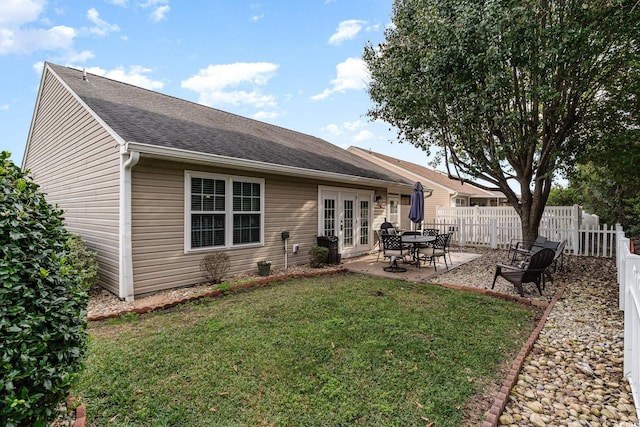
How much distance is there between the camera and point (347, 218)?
33.9 feet

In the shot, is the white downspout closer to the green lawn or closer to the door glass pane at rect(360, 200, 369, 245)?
the green lawn

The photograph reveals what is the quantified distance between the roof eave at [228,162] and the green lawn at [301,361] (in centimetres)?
275

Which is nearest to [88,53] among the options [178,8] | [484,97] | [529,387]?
[178,8]

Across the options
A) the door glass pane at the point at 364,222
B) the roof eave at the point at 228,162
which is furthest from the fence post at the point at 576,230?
the roof eave at the point at 228,162

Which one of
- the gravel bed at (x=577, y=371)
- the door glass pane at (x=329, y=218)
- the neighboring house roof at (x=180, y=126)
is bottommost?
the gravel bed at (x=577, y=371)

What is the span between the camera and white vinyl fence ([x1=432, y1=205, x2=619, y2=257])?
10.2m

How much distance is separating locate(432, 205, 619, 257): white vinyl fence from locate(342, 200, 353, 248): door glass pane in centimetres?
487

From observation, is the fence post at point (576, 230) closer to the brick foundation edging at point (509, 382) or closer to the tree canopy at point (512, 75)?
the tree canopy at point (512, 75)

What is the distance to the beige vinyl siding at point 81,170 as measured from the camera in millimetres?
5941

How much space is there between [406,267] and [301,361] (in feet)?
19.3

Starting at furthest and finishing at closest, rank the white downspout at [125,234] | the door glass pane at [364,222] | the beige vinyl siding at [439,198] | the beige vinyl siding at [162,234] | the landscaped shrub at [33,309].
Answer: the beige vinyl siding at [439,198]
the door glass pane at [364,222]
the beige vinyl siding at [162,234]
the white downspout at [125,234]
the landscaped shrub at [33,309]

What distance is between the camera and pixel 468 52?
6578mm

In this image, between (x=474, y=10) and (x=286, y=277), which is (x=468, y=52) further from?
(x=286, y=277)

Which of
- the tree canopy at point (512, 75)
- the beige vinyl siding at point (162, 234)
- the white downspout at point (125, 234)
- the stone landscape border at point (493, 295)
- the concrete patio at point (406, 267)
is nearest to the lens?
the stone landscape border at point (493, 295)
